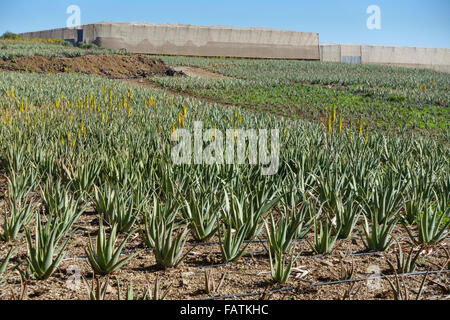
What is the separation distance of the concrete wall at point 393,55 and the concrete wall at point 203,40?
234 cm

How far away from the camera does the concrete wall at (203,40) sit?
5153 cm

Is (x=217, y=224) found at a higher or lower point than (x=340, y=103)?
lower

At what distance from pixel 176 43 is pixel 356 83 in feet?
105

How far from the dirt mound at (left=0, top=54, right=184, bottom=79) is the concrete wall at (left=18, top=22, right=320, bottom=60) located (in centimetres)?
2214

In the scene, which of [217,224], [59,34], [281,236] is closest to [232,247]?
[217,224]

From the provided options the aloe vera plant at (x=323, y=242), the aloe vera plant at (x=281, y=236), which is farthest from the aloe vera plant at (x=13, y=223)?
the aloe vera plant at (x=323, y=242)

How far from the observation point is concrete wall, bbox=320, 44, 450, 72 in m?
59.3

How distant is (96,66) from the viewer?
92.6 feet

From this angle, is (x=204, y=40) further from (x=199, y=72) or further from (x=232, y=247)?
(x=232, y=247)

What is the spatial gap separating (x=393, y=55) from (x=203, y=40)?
27.1 metres

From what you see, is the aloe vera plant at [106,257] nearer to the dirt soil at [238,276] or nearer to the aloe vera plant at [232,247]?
the dirt soil at [238,276]

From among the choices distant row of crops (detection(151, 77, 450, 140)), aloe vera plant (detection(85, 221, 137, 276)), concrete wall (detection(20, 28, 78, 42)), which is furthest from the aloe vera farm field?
concrete wall (detection(20, 28, 78, 42))

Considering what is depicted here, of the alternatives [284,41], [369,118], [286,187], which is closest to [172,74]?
[369,118]

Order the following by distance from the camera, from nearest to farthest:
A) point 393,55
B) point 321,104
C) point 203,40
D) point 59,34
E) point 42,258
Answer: point 42,258 → point 321,104 → point 203,40 → point 393,55 → point 59,34
